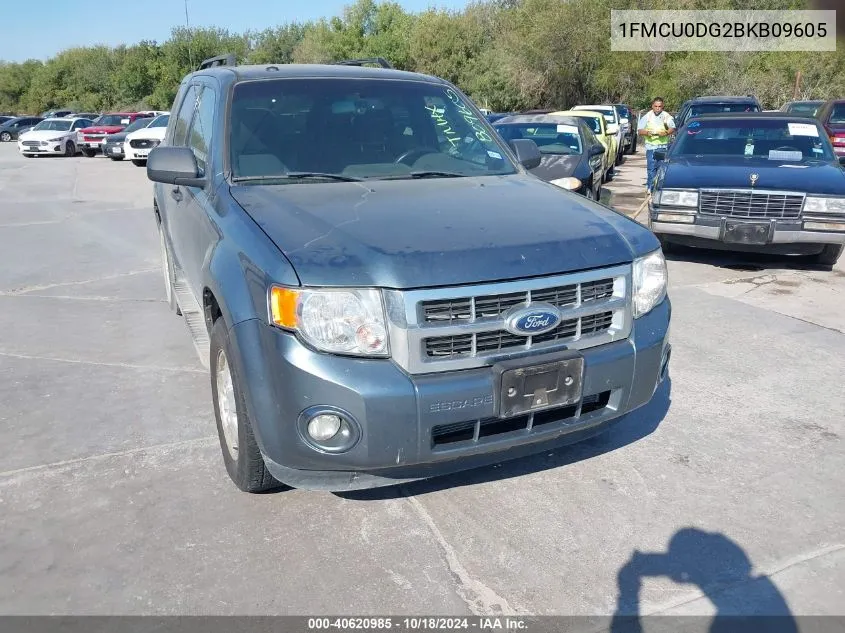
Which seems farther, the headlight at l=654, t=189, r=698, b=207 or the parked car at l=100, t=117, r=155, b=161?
the parked car at l=100, t=117, r=155, b=161

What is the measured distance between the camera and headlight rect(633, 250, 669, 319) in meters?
3.32

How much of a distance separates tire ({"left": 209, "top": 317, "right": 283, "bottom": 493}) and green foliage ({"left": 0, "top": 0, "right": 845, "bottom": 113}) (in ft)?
8.11

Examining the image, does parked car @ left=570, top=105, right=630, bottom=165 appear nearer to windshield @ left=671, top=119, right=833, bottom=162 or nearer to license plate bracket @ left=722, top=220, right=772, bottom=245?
windshield @ left=671, top=119, right=833, bottom=162

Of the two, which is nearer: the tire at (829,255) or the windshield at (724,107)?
the tire at (829,255)

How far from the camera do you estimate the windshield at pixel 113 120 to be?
1200 inches

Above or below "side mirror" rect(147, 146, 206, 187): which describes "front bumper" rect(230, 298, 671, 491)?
below

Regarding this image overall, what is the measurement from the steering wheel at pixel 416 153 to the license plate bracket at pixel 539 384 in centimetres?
174

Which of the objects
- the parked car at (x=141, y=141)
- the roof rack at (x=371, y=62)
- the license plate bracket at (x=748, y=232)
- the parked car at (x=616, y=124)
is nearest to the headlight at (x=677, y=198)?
the license plate bracket at (x=748, y=232)

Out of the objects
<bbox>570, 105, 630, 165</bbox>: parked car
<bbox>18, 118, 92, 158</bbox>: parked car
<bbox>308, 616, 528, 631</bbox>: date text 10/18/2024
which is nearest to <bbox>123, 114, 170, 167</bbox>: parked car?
<bbox>18, 118, 92, 158</bbox>: parked car

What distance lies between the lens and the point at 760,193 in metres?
7.55

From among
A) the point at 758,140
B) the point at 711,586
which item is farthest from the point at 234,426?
the point at 758,140

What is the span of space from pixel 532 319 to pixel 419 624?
1187 millimetres

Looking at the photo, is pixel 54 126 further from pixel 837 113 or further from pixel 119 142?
pixel 837 113

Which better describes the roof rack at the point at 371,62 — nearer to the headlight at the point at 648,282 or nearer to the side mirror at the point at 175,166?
the side mirror at the point at 175,166
